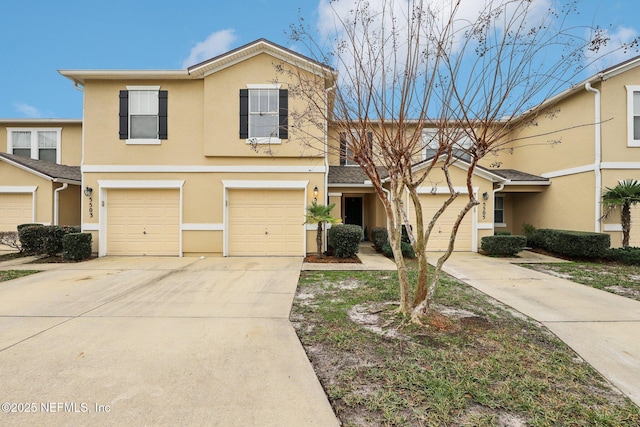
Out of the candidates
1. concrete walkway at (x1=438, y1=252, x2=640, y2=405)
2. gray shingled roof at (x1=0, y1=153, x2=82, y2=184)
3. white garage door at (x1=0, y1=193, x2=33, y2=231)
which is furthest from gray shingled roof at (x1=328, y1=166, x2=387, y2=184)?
white garage door at (x1=0, y1=193, x2=33, y2=231)

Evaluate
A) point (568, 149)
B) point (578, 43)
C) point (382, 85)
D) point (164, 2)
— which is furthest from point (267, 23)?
point (568, 149)

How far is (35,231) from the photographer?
30.6 feet

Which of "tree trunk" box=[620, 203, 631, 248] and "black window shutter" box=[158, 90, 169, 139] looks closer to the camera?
"tree trunk" box=[620, 203, 631, 248]

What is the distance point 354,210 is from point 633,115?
10.8 meters

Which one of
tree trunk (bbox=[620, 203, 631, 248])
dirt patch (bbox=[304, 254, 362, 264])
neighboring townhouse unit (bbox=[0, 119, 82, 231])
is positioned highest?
neighboring townhouse unit (bbox=[0, 119, 82, 231])

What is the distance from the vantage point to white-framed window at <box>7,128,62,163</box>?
13766 mm

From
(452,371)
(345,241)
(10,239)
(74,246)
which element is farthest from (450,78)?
(10,239)

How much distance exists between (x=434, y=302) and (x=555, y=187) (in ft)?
34.0

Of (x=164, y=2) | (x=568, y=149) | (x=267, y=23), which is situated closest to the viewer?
(x=267, y=23)

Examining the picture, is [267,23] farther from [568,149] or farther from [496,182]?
[568,149]

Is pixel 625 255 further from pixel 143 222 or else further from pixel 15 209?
pixel 15 209

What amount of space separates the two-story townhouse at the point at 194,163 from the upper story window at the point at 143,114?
3 centimetres

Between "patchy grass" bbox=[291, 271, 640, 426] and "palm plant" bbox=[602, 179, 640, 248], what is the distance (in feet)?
26.7

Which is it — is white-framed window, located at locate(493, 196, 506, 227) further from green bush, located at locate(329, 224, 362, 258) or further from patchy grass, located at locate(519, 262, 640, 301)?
green bush, located at locate(329, 224, 362, 258)
